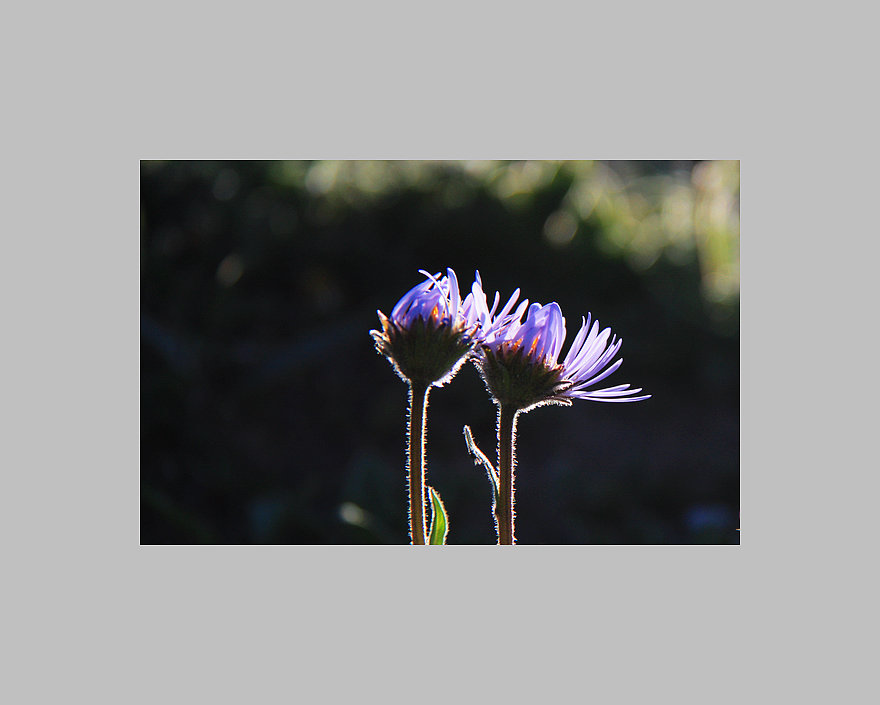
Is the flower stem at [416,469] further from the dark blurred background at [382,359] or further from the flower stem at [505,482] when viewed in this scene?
the dark blurred background at [382,359]

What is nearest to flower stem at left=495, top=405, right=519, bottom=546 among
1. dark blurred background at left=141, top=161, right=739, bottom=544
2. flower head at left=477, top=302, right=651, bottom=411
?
flower head at left=477, top=302, right=651, bottom=411

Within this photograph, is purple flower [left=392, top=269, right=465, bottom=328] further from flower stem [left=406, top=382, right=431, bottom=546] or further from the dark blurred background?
the dark blurred background

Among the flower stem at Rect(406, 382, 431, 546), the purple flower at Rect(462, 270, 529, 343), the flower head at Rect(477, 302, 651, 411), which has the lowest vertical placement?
the flower stem at Rect(406, 382, 431, 546)

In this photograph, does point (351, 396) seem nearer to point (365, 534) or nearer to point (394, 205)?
point (394, 205)

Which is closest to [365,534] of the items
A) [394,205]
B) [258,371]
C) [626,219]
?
[258,371]

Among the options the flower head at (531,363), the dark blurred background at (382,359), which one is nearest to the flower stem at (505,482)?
the flower head at (531,363)

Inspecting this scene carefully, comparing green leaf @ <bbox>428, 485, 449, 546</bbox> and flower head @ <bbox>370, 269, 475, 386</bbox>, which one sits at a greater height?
flower head @ <bbox>370, 269, 475, 386</bbox>

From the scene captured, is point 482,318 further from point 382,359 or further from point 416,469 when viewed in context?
point 382,359
